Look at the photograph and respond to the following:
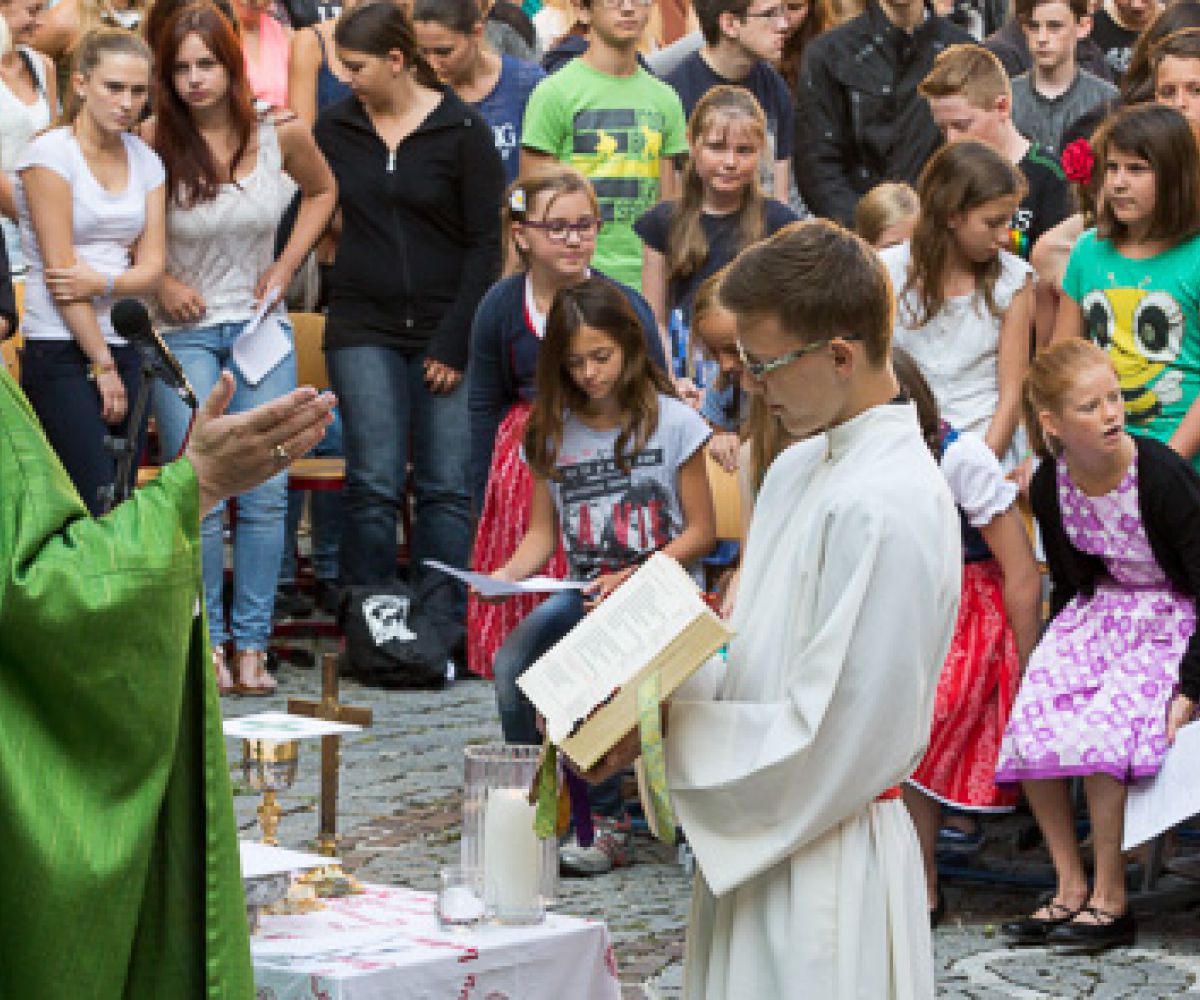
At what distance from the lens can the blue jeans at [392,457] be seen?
363 inches

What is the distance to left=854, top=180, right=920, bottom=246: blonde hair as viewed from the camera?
8102mm

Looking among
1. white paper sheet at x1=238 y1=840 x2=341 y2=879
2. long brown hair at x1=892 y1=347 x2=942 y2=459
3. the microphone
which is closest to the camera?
the microphone

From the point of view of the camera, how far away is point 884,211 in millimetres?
8109

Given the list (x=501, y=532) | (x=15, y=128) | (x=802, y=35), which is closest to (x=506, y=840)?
(x=501, y=532)

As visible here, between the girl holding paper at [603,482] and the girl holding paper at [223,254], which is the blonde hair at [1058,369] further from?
the girl holding paper at [223,254]

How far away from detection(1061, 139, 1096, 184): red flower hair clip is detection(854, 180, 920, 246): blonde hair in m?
0.58

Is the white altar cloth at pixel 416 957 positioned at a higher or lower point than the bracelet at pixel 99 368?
lower

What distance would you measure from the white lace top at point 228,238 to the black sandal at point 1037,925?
3886 mm

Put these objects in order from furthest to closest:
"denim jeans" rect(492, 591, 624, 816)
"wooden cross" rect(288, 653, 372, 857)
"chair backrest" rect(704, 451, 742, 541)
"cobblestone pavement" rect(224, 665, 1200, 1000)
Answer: "chair backrest" rect(704, 451, 742, 541), "denim jeans" rect(492, 591, 624, 816), "cobblestone pavement" rect(224, 665, 1200, 1000), "wooden cross" rect(288, 653, 372, 857)

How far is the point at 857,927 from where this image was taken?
3.75 meters

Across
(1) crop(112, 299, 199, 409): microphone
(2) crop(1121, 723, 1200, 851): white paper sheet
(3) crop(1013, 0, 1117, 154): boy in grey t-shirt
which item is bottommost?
(2) crop(1121, 723, 1200, 851): white paper sheet

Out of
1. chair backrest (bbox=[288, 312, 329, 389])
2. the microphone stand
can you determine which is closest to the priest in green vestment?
the microphone stand

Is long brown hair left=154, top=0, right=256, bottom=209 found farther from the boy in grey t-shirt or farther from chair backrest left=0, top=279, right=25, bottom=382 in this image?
the boy in grey t-shirt

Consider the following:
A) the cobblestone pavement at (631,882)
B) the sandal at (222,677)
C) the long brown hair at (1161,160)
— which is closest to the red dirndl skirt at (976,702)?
the cobblestone pavement at (631,882)
